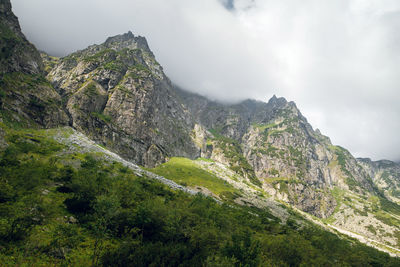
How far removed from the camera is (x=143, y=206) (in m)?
30.5

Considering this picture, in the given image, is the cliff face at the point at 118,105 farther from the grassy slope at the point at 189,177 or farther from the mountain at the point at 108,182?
the grassy slope at the point at 189,177

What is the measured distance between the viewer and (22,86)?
87500 mm

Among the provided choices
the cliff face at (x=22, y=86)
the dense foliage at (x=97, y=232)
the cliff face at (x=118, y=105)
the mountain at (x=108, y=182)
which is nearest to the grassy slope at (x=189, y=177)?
the mountain at (x=108, y=182)

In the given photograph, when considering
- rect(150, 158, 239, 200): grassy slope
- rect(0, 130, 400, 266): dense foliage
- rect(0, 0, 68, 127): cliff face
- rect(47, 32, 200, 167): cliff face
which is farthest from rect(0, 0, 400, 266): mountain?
rect(150, 158, 239, 200): grassy slope

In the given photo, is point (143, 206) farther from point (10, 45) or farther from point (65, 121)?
point (10, 45)

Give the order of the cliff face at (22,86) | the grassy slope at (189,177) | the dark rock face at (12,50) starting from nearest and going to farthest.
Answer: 1. the cliff face at (22,86)
2. the dark rock face at (12,50)
3. the grassy slope at (189,177)

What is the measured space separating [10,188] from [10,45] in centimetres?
10996

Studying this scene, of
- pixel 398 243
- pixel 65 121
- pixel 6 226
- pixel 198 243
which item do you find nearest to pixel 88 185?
pixel 6 226

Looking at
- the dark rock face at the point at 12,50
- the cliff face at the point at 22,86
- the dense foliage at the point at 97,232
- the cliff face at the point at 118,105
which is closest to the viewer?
the dense foliage at the point at 97,232

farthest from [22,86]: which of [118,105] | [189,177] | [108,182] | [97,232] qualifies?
[97,232]

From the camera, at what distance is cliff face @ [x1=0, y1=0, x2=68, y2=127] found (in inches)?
3113

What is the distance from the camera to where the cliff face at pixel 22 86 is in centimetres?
7906

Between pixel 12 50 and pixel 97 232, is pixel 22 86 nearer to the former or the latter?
pixel 12 50

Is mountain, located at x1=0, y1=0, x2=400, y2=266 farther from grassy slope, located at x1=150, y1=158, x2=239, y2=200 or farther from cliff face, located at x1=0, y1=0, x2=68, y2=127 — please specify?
grassy slope, located at x1=150, y1=158, x2=239, y2=200
